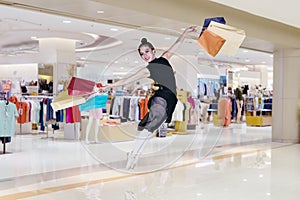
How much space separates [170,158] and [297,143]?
4713 millimetres

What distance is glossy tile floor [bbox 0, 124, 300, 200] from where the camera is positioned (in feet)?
16.4

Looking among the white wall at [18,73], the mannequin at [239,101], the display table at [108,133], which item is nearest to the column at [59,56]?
the white wall at [18,73]

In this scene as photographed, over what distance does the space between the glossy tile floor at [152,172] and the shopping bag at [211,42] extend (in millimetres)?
2260

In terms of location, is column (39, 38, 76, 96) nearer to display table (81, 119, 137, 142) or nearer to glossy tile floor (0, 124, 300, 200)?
display table (81, 119, 137, 142)

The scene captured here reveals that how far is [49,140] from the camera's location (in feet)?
35.3

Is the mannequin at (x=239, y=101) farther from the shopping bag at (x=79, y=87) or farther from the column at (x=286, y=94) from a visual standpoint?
the shopping bag at (x=79, y=87)

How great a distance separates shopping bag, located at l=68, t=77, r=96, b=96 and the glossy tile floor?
1.42 metres

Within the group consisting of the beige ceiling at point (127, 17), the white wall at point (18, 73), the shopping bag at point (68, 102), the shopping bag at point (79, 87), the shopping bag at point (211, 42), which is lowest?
the shopping bag at point (68, 102)

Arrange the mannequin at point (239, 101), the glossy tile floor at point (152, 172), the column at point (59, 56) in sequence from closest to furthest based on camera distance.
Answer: the glossy tile floor at point (152, 172)
the column at point (59, 56)
the mannequin at point (239, 101)

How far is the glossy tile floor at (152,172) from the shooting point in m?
5.00

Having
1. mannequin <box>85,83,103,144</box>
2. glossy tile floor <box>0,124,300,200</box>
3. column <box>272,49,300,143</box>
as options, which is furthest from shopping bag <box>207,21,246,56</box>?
column <box>272,49,300,143</box>

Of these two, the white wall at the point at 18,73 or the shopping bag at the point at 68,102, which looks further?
the white wall at the point at 18,73

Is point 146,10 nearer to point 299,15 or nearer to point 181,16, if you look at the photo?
point 181,16

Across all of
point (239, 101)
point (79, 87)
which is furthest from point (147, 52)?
point (239, 101)
